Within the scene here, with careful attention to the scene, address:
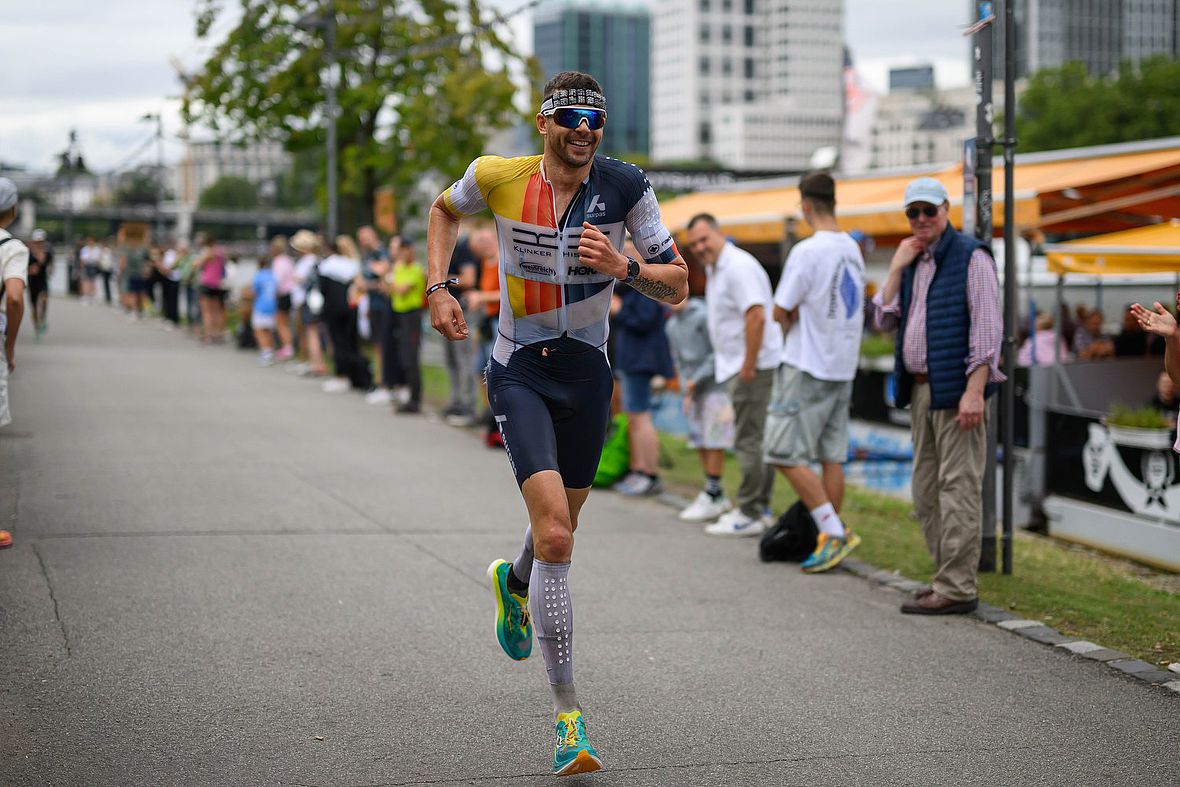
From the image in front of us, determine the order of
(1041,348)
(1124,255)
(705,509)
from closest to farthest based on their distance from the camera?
(705,509) → (1124,255) → (1041,348)

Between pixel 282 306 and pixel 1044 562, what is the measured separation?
15.8 metres

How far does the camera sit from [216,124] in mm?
27266

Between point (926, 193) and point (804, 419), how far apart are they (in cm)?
168

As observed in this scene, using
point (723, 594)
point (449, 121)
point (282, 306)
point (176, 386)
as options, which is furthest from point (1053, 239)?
point (723, 594)

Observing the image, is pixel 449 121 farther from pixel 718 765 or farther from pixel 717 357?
pixel 718 765

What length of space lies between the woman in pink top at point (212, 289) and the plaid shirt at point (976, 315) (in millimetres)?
20570

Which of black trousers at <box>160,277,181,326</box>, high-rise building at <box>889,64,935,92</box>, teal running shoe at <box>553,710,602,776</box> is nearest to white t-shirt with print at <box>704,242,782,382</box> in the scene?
teal running shoe at <box>553,710,602,776</box>

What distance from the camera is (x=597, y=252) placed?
14.8 feet

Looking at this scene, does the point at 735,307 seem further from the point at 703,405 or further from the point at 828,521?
the point at 828,521

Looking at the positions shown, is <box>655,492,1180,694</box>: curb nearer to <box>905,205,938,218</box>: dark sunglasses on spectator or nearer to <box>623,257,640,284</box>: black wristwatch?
<box>905,205,938,218</box>: dark sunglasses on spectator

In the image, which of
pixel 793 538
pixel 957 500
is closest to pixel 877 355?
pixel 793 538

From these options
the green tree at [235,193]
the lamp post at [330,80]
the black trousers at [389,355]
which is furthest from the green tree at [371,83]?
the green tree at [235,193]

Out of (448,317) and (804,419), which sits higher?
(448,317)

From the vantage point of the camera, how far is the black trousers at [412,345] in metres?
16.4
